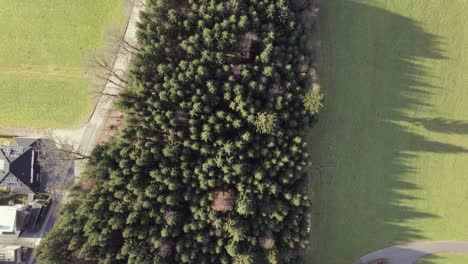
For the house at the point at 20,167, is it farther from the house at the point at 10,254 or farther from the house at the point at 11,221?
the house at the point at 10,254

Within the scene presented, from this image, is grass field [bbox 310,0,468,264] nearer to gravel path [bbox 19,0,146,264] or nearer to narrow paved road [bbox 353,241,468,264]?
narrow paved road [bbox 353,241,468,264]

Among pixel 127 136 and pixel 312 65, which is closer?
pixel 127 136

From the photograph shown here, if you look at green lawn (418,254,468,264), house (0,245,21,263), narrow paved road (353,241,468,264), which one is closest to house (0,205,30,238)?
house (0,245,21,263)

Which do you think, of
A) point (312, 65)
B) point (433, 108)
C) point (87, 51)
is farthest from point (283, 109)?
point (87, 51)

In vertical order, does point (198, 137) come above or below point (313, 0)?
below

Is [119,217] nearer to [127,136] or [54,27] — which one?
[127,136]

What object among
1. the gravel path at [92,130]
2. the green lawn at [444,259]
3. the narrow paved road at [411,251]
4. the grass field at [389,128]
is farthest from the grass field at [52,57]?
the green lawn at [444,259]
